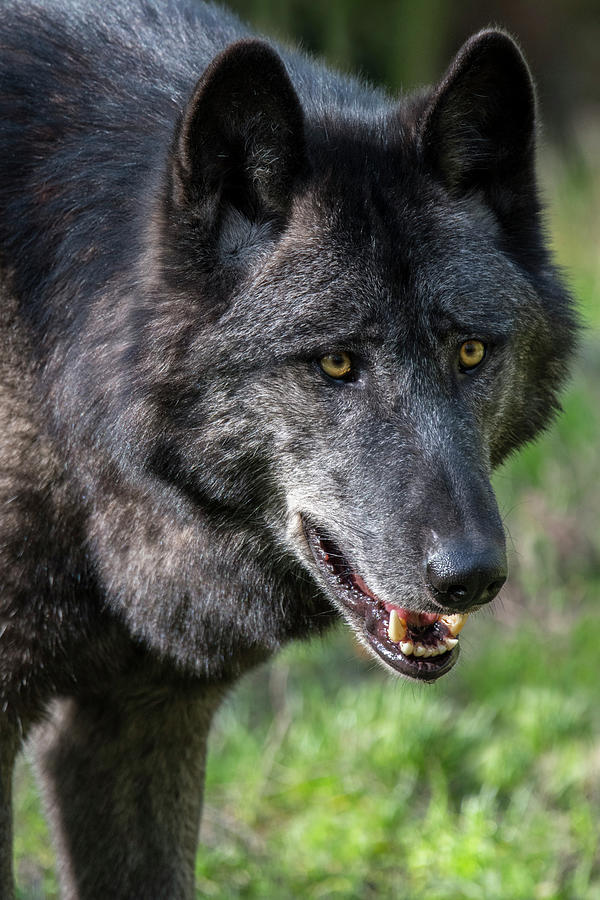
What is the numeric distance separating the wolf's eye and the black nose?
51 cm

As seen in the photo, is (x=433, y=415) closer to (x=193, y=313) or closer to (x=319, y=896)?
(x=193, y=313)

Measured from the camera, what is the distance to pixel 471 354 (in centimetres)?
317

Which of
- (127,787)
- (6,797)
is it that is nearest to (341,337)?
(6,797)

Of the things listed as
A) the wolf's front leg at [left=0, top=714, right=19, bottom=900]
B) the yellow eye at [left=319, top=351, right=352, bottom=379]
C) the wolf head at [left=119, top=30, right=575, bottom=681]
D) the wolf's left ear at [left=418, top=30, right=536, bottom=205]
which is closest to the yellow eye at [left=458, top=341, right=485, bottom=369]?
the wolf head at [left=119, top=30, right=575, bottom=681]

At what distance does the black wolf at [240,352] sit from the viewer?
3.06 meters

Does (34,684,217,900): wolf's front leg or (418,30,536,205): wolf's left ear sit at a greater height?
(418,30,536,205): wolf's left ear

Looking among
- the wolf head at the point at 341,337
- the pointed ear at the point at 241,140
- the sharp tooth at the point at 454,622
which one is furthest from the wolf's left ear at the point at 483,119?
the sharp tooth at the point at 454,622

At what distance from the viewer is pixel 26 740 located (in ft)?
11.4

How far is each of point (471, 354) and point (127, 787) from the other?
173 centimetres

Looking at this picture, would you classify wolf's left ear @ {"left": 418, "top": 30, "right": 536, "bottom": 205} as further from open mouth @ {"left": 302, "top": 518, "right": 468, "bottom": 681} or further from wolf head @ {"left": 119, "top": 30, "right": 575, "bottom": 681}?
open mouth @ {"left": 302, "top": 518, "right": 468, "bottom": 681}

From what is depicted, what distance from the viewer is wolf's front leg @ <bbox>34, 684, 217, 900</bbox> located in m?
3.71

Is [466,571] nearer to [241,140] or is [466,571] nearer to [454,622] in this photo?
[454,622]

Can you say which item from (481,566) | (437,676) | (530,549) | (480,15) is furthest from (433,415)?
(480,15)

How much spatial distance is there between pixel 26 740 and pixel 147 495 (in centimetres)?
79
